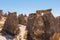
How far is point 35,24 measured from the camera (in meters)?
11.5

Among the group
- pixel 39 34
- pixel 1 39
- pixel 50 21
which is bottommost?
pixel 1 39

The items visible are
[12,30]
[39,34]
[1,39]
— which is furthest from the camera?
[12,30]

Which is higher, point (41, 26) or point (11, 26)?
point (41, 26)

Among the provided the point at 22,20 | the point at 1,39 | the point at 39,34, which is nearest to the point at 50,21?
the point at 39,34

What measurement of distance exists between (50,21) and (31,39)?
1.80m

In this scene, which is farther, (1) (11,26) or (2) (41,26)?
(1) (11,26)

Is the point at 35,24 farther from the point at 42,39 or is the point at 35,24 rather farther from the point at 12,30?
the point at 12,30

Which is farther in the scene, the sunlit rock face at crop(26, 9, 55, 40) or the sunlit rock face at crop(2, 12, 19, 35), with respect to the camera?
the sunlit rock face at crop(2, 12, 19, 35)

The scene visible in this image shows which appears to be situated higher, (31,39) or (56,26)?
(56,26)

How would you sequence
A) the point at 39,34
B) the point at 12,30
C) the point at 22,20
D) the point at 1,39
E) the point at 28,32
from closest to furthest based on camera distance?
the point at 39,34
the point at 28,32
the point at 1,39
the point at 12,30
the point at 22,20

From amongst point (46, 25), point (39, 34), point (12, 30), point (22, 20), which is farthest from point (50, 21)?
point (22, 20)

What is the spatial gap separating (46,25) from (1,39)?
622 centimetres

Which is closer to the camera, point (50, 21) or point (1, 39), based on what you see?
point (50, 21)

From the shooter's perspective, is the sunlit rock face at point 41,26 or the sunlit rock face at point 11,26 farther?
the sunlit rock face at point 11,26
